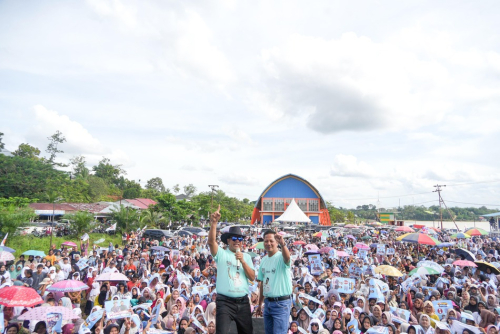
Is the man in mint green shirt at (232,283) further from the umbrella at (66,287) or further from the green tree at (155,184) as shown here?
the green tree at (155,184)

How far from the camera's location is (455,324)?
5.73 metres

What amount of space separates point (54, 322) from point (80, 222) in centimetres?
2099

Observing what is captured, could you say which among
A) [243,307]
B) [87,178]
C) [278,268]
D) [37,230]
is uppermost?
[87,178]

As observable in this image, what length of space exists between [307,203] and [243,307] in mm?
47747

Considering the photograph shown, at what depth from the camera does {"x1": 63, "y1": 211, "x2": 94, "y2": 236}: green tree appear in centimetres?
2461

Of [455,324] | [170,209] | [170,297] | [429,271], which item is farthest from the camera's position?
[170,209]

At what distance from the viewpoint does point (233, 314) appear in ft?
11.9

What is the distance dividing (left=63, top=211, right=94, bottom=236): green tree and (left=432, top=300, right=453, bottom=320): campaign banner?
24.3 meters

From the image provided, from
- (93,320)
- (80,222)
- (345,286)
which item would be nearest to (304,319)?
(345,286)

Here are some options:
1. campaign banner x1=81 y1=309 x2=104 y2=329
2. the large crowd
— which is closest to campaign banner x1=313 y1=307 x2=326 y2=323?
the large crowd

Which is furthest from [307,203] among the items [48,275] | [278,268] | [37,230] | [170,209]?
[278,268]

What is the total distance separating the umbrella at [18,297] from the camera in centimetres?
581

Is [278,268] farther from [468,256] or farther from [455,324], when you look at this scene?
[468,256]

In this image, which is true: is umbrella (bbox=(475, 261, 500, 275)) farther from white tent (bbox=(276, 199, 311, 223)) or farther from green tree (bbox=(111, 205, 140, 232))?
green tree (bbox=(111, 205, 140, 232))
